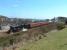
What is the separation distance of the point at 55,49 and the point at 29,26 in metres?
48.4

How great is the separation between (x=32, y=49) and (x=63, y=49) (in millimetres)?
2246

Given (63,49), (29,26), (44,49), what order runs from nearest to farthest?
1. (63,49)
2. (44,49)
3. (29,26)

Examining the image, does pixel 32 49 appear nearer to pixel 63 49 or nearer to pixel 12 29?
pixel 63 49

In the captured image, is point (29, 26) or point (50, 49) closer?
point (50, 49)

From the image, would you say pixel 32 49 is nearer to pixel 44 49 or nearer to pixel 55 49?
pixel 44 49

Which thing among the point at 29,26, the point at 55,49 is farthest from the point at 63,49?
the point at 29,26

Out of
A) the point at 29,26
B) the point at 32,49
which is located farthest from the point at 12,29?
the point at 32,49

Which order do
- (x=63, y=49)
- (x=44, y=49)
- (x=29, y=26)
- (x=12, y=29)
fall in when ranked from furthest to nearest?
(x=29, y=26) < (x=12, y=29) < (x=44, y=49) < (x=63, y=49)

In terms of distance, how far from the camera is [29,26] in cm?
5947

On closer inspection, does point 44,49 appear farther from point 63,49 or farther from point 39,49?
point 63,49

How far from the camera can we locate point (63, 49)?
35.2 feet

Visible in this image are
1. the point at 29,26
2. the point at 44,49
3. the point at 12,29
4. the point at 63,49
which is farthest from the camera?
the point at 29,26

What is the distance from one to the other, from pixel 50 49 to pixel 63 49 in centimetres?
92

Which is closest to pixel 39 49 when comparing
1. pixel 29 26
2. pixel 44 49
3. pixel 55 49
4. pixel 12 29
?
pixel 44 49
